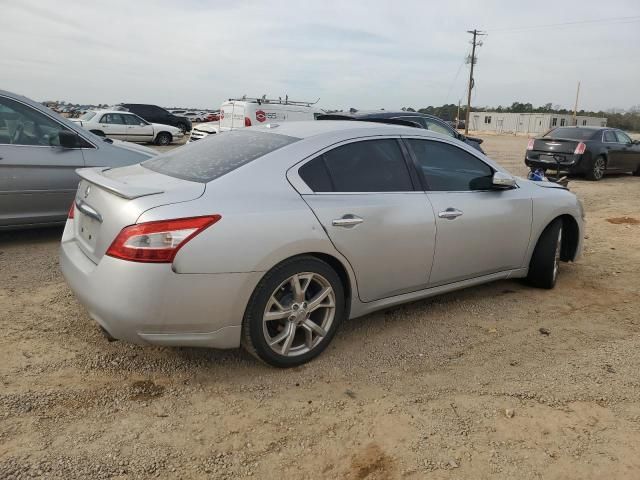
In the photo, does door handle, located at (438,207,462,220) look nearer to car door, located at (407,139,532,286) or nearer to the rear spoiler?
car door, located at (407,139,532,286)

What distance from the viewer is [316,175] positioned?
3.35 metres

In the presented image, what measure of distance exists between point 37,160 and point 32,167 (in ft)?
0.30

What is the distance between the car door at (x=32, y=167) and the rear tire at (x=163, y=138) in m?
17.6

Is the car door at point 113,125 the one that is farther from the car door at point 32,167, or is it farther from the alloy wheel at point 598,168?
the alloy wheel at point 598,168

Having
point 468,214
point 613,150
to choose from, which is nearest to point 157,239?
point 468,214

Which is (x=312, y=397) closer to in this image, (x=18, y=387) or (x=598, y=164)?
(x=18, y=387)

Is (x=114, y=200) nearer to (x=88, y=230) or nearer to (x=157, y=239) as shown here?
(x=88, y=230)

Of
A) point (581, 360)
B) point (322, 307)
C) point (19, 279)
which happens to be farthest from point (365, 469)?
point (19, 279)

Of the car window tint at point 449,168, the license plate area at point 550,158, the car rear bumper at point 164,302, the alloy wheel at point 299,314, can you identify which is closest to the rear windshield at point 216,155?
the car rear bumper at point 164,302

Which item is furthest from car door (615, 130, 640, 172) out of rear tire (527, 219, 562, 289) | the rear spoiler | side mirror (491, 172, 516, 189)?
the rear spoiler

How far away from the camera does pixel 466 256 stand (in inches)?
160

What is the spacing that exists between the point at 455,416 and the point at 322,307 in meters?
1.00

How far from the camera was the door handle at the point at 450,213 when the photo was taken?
3833 millimetres

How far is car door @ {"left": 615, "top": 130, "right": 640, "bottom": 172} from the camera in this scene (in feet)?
48.2
